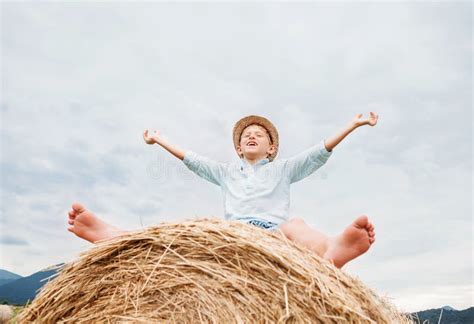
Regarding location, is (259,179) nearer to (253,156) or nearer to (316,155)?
(253,156)

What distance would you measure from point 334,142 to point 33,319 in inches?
88.2

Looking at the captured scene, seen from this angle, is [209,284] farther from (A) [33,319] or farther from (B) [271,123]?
(B) [271,123]

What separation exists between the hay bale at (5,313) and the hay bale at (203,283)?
5.51m

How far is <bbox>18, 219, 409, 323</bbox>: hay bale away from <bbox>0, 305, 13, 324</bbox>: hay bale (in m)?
5.51

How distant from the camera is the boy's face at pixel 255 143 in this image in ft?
13.9

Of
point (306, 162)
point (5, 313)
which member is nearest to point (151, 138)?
point (306, 162)

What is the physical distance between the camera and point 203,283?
258 centimetres

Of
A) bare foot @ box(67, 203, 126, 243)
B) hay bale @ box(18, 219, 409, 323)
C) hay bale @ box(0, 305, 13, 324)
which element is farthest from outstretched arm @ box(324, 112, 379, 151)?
hay bale @ box(0, 305, 13, 324)

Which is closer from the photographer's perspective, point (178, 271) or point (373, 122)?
point (178, 271)

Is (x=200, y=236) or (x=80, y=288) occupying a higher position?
(x=200, y=236)

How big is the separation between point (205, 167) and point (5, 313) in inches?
212

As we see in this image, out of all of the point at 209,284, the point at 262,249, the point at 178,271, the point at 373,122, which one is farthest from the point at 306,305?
the point at 373,122

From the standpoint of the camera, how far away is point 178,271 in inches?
102

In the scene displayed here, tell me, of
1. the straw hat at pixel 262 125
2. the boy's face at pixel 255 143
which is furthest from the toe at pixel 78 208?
the straw hat at pixel 262 125
